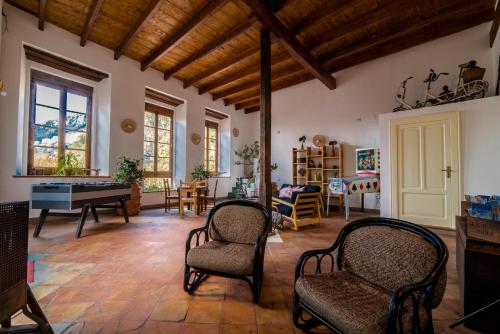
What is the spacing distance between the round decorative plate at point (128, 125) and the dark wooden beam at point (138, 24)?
1458 millimetres

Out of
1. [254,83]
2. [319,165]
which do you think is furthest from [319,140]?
[254,83]

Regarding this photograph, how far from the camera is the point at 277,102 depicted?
7910 mm

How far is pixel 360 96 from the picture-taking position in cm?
598

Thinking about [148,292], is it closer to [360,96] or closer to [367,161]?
[367,161]

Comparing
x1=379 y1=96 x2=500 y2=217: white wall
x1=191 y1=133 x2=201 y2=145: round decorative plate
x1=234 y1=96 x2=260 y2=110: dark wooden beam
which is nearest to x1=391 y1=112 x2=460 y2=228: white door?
x1=379 y1=96 x2=500 y2=217: white wall

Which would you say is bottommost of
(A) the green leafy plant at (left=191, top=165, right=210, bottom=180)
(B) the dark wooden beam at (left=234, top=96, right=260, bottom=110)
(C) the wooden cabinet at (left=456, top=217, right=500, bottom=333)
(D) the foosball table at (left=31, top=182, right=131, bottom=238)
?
(C) the wooden cabinet at (left=456, top=217, right=500, bottom=333)

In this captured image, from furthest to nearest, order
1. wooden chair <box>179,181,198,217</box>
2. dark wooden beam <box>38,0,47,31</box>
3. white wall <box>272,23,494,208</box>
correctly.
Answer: wooden chair <box>179,181,198,217</box> → white wall <box>272,23,494,208</box> → dark wooden beam <box>38,0,47,31</box>

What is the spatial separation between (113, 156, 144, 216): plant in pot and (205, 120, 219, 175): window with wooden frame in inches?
120

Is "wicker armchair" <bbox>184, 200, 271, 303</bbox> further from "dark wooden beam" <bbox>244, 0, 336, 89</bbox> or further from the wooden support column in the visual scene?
"dark wooden beam" <bbox>244, 0, 336, 89</bbox>

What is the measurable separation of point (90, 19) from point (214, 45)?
2296 millimetres

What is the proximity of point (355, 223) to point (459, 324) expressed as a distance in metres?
0.89

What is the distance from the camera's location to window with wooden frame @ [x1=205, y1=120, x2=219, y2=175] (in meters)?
8.06

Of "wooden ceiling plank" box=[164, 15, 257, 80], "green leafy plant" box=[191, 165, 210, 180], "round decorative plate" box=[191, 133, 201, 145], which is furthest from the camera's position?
"round decorative plate" box=[191, 133, 201, 145]

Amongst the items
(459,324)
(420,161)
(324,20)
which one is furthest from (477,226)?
(324,20)
